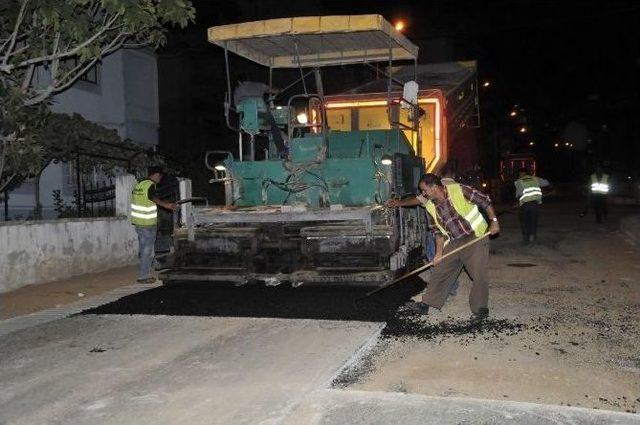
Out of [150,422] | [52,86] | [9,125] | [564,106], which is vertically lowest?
[150,422]

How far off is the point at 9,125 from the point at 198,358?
4238mm

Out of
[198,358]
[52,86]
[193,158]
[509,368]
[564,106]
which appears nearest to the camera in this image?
[509,368]

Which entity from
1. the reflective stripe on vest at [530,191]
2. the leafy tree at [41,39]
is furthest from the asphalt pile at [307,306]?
the reflective stripe on vest at [530,191]

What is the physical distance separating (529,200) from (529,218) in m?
0.51

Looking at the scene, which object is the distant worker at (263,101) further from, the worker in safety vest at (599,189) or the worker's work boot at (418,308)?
the worker in safety vest at (599,189)

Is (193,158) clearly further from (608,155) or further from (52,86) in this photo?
(608,155)

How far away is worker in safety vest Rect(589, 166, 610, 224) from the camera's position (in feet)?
51.9

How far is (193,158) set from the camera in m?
16.9

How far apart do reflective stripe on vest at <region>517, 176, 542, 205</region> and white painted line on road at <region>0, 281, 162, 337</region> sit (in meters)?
7.30

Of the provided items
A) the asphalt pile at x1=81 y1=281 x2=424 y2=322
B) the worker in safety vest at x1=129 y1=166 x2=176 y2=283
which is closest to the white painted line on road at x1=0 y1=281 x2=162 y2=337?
the asphalt pile at x1=81 y1=281 x2=424 y2=322

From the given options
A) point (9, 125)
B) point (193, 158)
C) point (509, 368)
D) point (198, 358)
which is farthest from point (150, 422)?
point (193, 158)

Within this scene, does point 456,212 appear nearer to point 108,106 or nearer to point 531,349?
Result: point 531,349

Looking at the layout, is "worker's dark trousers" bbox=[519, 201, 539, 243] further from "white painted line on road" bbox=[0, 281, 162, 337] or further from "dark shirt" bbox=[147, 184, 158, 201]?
"white painted line on road" bbox=[0, 281, 162, 337]

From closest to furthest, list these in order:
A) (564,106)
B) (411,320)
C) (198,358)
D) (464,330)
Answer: (198,358)
(464,330)
(411,320)
(564,106)
